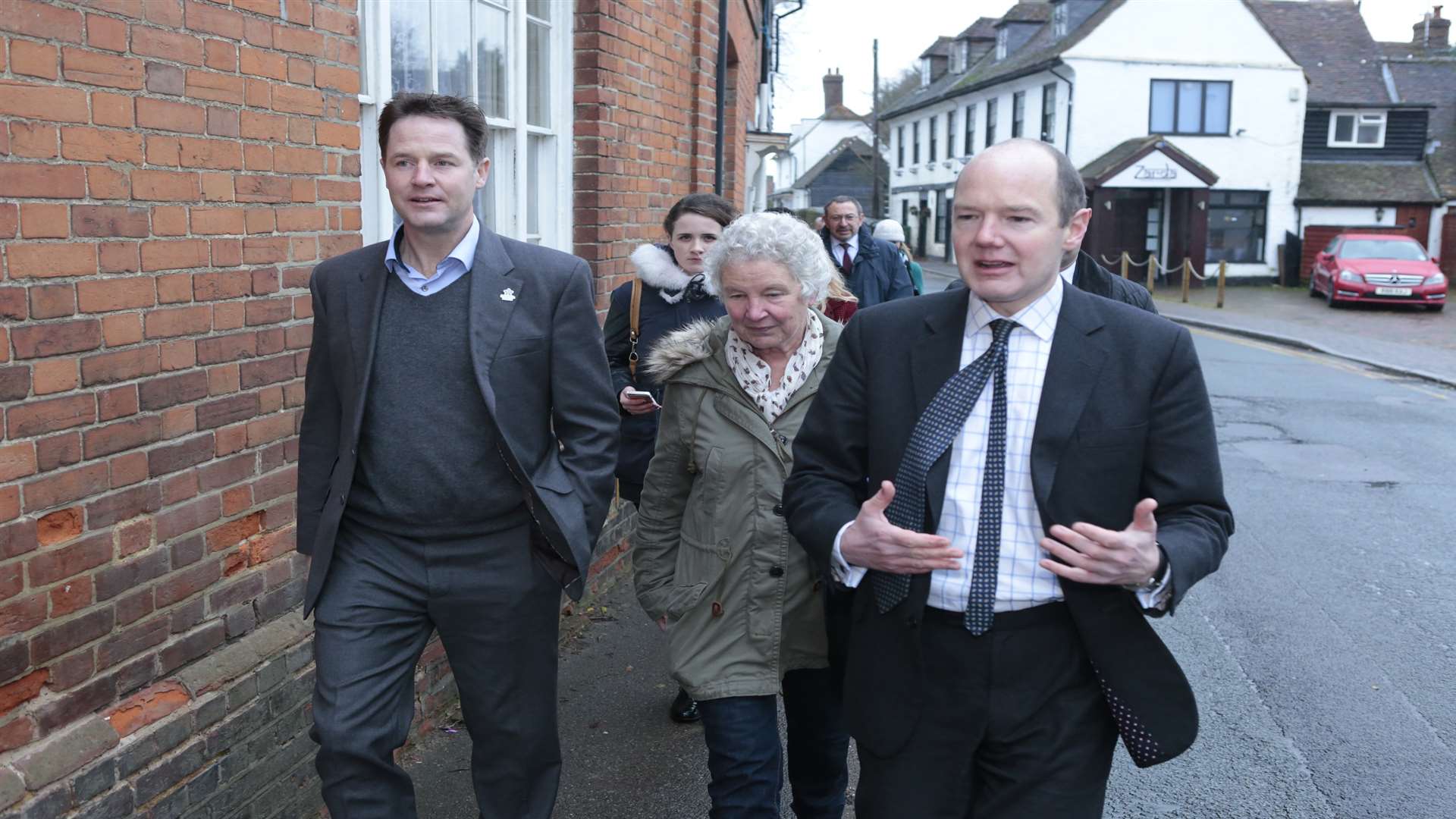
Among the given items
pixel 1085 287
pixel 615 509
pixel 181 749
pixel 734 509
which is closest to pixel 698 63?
pixel 615 509

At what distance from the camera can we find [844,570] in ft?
8.29

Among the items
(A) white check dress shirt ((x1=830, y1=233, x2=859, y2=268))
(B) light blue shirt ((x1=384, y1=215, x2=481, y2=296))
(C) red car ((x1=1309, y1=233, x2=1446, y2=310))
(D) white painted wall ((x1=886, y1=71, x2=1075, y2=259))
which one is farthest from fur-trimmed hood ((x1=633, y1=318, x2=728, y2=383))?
(D) white painted wall ((x1=886, y1=71, x2=1075, y2=259))

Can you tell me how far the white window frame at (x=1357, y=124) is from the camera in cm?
3834

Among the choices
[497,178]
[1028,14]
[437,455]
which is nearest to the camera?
[437,455]

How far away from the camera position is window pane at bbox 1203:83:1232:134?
3681 cm

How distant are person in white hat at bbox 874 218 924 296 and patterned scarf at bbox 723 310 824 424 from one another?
4.94m

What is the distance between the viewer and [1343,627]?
5.82 metres

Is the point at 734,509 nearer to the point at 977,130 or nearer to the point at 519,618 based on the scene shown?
the point at 519,618

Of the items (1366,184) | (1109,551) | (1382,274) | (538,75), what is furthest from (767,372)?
(1366,184)

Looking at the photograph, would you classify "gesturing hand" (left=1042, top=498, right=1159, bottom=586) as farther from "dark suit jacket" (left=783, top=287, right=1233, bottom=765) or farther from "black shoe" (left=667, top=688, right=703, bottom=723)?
"black shoe" (left=667, top=688, right=703, bottom=723)

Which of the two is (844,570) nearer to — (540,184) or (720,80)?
(540,184)

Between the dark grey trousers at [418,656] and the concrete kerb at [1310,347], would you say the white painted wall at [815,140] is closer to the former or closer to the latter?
the concrete kerb at [1310,347]

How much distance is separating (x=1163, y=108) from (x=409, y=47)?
3644cm

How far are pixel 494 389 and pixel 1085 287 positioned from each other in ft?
9.46
